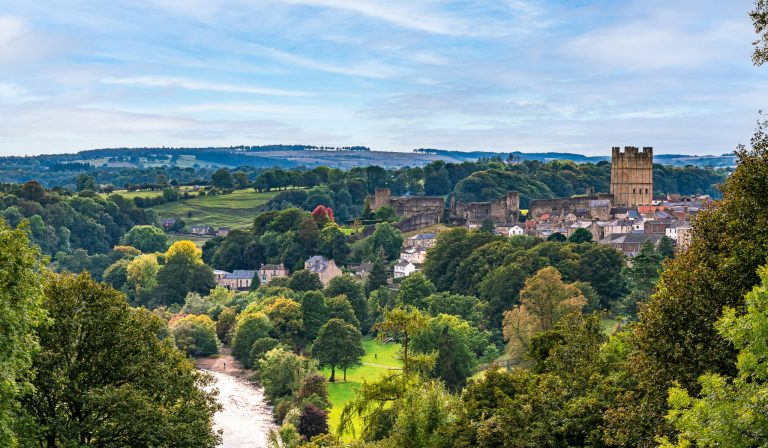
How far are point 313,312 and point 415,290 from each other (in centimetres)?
738

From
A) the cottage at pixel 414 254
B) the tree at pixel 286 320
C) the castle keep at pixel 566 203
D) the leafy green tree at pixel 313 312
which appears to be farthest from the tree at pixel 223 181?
the tree at pixel 286 320

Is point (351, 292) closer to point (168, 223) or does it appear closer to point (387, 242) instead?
point (387, 242)

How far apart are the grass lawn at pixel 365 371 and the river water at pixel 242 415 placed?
3276 millimetres

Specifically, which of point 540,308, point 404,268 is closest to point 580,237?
point 404,268

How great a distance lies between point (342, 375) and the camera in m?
52.2

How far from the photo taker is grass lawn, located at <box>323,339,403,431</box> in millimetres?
46094

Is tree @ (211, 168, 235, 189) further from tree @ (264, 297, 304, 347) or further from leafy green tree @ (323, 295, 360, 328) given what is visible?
tree @ (264, 297, 304, 347)

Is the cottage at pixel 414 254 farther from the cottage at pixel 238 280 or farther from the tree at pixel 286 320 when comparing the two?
the tree at pixel 286 320

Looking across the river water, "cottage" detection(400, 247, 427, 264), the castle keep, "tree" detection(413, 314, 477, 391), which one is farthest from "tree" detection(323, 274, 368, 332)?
the castle keep

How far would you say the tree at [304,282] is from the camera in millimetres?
69619

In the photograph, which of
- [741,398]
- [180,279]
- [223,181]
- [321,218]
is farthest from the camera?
[223,181]

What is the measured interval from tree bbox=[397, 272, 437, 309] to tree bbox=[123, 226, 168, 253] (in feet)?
154

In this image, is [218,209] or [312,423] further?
[218,209]

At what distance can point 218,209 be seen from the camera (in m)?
127
